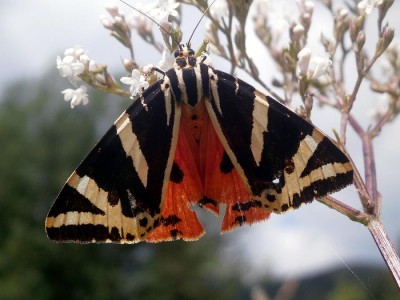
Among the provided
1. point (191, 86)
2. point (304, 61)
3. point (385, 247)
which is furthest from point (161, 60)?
point (385, 247)

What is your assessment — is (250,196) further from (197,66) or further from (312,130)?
(197,66)

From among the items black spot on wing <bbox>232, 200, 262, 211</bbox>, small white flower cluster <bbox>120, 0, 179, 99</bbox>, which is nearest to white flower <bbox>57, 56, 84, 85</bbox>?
small white flower cluster <bbox>120, 0, 179, 99</bbox>

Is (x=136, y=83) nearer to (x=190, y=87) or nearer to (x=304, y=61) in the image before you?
(x=190, y=87)

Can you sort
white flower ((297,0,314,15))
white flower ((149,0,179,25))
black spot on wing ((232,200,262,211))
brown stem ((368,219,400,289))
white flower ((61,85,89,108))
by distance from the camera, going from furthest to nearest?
white flower ((297,0,314,15)) < white flower ((61,85,89,108)) < white flower ((149,0,179,25)) < black spot on wing ((232,200,262,211)) < brown stem ((368,219,400,289))

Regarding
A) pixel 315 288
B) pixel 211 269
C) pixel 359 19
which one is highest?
pixel 359 19

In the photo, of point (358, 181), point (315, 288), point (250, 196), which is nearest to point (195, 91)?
point (250, 196)

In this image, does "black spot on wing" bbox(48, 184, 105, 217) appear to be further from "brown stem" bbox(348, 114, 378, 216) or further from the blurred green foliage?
the blurred green foliage
